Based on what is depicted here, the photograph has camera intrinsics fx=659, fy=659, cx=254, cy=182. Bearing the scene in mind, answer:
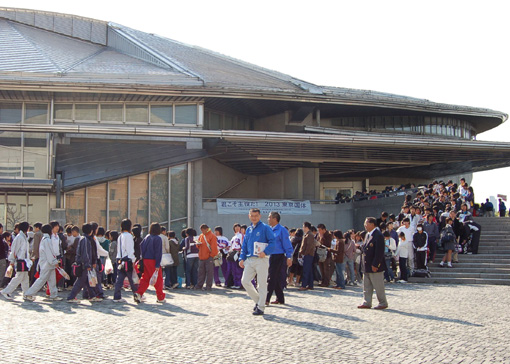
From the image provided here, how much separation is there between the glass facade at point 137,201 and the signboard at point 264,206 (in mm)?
1665

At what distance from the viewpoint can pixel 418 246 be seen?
1742cm

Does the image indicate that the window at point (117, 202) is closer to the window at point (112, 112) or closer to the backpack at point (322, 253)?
the window at point (112, 112)

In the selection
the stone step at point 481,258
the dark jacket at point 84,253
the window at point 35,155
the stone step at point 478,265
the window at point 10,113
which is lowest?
the stone step at point 478,265

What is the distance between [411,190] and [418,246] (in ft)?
36.6

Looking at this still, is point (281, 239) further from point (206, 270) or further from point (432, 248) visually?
point (432, 248)

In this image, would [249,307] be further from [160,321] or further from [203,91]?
[203,91]

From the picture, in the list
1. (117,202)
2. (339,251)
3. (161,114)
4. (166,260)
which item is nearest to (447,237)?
(339,251)

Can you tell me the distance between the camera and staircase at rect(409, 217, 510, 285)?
57.2 feet

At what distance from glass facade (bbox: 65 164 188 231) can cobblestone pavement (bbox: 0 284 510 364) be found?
1244cm

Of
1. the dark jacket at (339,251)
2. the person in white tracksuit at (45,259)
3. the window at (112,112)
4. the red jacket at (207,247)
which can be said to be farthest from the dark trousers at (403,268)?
the window at (112,112)

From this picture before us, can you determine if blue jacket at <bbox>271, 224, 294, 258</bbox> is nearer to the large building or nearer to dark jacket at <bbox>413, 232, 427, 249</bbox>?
dark jacket at <bbox>413, 232, 427, 249</bbox>

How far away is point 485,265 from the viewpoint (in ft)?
60.4

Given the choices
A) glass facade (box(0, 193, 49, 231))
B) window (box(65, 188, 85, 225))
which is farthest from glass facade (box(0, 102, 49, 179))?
window (box(65, 188, 85, 225))

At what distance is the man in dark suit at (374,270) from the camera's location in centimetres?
1131
